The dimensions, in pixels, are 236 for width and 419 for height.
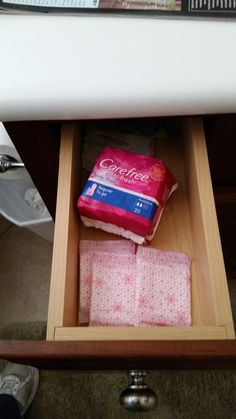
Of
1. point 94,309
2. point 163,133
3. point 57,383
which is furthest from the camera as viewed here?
point 57,383

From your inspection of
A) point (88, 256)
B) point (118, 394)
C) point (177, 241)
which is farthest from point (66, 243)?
point (118, 394)

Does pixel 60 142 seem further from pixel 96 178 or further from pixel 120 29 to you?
pixel 120 29

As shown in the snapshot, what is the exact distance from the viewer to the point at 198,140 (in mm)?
519

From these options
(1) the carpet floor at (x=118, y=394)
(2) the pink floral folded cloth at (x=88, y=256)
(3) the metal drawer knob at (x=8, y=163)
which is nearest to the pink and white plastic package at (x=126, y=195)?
(2) the pink floral folded cloth at (x=88, y=256)

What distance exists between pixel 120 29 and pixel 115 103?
10 cm

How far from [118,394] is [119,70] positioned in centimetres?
84

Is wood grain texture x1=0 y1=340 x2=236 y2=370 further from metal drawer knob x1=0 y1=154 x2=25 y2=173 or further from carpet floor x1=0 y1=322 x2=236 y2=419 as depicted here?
carpet floor x1=0 y1=322 x2=236 y2=419

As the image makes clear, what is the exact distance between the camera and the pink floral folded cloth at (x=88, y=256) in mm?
522

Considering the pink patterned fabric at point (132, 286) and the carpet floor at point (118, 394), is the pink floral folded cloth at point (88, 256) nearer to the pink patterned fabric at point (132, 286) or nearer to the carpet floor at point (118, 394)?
the pink patterned fabric at point (132, 286)

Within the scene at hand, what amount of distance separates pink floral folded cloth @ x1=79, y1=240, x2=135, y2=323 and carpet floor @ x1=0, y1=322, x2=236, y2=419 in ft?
1.62

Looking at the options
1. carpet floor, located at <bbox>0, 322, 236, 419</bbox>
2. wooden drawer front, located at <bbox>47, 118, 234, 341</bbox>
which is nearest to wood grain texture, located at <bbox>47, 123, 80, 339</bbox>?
wooden drawer front, located at <bbox>47, 118, 234, 341</bbox>

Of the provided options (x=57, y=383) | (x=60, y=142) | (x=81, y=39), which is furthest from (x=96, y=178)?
(x=57, y=383)

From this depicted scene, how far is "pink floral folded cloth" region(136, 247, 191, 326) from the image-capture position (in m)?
0.50

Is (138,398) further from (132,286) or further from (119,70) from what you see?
(119,70)
